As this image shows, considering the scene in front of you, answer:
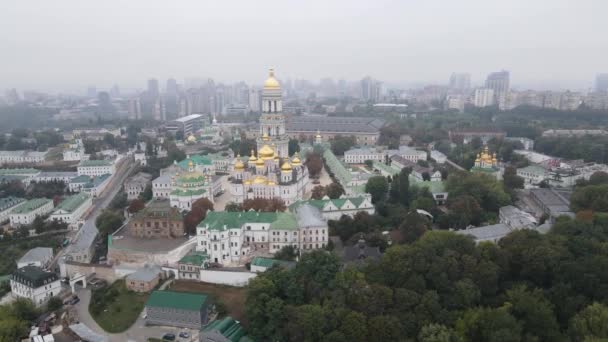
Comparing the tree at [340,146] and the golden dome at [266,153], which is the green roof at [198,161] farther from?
the tree at [340,146]

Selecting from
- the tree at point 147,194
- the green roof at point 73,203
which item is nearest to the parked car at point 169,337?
the green roof at point 73,203

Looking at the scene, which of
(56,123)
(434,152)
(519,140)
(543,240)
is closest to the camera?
(543,240)

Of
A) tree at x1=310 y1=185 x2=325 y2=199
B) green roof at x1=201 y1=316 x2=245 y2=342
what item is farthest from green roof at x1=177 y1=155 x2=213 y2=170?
green roof at x1=201 y1=316 x2=245 y2=342

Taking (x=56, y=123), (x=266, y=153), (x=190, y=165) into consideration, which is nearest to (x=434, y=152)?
(x=266, y=153)

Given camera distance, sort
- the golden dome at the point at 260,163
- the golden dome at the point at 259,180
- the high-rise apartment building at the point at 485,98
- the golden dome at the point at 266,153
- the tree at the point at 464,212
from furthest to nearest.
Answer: the high-rise apartment building at the point at 485,98 < the golden dome at the point at 266,153 < the golden dome at the point at 260,163 < the golden dome at the point at 259,180 < the tree at the point at 464,212

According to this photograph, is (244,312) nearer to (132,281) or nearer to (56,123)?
(132,281)

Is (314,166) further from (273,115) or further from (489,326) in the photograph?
(489,326)
